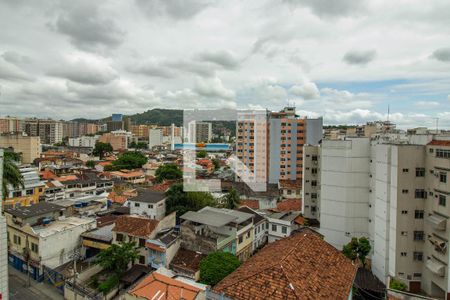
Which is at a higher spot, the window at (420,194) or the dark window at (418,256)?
the window at (420,194)

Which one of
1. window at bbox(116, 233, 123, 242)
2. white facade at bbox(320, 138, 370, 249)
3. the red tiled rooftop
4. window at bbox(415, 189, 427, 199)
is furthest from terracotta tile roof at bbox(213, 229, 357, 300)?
white facade at bbox(320, 138, 370, 249)

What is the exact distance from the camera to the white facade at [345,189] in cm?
2239

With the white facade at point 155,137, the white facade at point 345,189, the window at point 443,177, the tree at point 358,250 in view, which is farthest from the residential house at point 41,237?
the white facade at point 155,137

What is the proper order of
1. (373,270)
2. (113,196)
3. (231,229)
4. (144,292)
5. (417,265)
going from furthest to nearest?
(113,196) < (373,270) < (231,229) < (417,265) < (144,292)

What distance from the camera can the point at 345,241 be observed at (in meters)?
22.9

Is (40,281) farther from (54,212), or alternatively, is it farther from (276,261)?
(276,261)

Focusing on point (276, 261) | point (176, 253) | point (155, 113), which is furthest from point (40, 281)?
point (155, 113)

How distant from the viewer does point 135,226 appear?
727 inches

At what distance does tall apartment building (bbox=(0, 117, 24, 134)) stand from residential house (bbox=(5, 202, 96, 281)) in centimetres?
8399

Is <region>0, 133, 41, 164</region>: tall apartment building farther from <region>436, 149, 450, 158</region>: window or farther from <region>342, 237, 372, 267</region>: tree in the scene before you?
<region>436, 149, 450, 158</region>: window

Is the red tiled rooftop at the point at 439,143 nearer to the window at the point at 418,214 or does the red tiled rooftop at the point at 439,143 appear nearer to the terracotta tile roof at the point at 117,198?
the window at the point at 418,214

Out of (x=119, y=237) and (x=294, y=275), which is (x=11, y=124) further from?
(x=294, y=275)

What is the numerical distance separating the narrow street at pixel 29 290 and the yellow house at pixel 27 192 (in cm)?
969

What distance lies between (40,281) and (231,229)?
1147 cm
